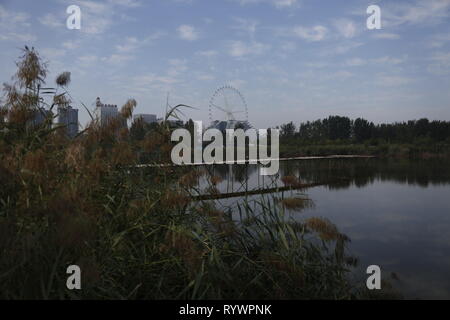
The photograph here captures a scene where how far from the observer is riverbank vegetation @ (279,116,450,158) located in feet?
126

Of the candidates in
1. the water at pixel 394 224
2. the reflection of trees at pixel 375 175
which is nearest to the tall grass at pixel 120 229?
the water at pixel 394 224

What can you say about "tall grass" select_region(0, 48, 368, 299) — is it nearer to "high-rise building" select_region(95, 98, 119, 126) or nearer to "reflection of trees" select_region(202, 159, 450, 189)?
"high-rise building" select_region(95, 98, 119, 126)

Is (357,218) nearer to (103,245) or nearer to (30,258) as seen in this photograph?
(103,245)

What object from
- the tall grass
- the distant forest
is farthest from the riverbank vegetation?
the tall grass

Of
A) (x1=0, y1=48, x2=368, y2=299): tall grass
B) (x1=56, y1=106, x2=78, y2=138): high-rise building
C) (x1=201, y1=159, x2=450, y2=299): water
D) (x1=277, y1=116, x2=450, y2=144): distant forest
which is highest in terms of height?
(x1=277, y1=116, x2=450, y2=144): distant forest

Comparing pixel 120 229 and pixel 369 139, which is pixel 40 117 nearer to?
pixel 120 229

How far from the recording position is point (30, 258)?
2.13 m

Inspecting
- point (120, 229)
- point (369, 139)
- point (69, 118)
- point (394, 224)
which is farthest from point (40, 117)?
point (369, 139)

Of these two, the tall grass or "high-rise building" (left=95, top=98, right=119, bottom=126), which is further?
"high-rise building" (left=95, top=98, right=119, bottom=126)

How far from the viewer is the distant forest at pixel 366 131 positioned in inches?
1898

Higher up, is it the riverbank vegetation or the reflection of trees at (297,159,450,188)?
the riverbank vegetation

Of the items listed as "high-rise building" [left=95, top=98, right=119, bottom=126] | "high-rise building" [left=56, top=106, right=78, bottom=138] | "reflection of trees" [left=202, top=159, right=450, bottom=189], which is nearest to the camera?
"high-rise building" [left=95, top=98, right=119, bottom=126]
